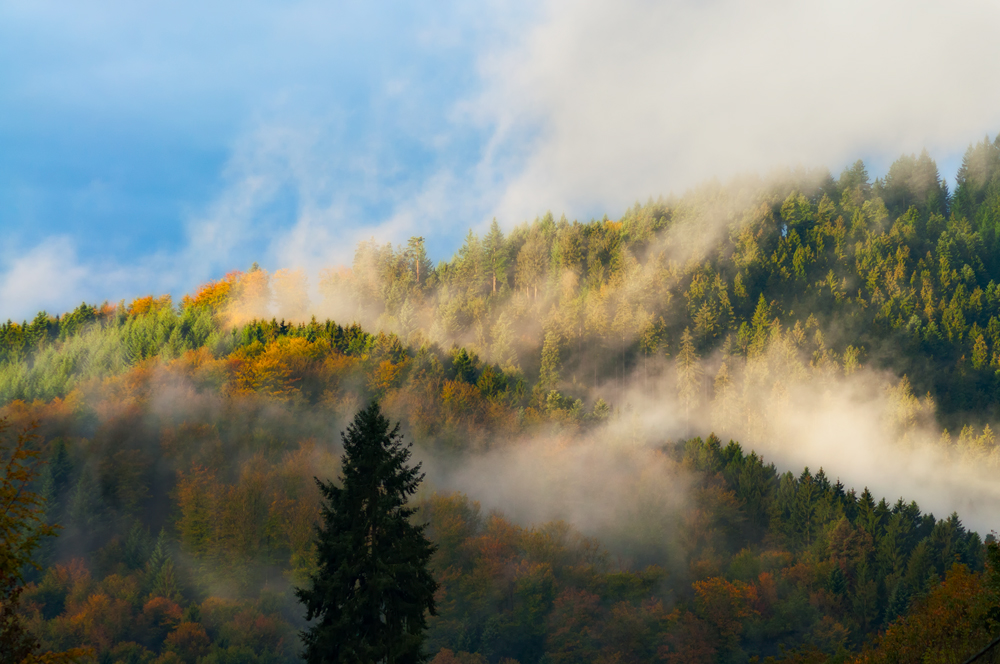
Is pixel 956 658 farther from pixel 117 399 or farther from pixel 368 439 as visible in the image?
pixel 117 399

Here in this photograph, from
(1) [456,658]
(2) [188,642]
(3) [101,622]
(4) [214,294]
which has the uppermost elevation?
(4) [214,294]

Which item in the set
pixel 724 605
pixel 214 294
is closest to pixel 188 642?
pixel 724 605

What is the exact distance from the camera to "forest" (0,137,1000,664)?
90.2 meters

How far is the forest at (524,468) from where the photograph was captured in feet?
296

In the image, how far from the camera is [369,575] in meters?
25.9

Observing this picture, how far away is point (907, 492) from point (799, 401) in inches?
1114

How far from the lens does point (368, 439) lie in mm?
27469

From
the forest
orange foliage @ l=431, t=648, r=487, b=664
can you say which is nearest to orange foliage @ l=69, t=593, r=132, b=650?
the forest

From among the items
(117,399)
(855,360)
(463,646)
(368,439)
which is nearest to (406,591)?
(368,439)

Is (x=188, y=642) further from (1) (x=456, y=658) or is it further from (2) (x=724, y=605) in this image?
(2) (x=724, y=605)

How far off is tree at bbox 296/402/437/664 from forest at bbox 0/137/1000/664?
18.8m

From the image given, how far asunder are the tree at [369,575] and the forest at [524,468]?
1876 cm

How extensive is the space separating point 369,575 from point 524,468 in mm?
112109

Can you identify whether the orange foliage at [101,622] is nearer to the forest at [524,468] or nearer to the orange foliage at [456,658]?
the forest at [524,468]
